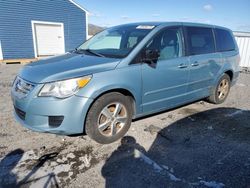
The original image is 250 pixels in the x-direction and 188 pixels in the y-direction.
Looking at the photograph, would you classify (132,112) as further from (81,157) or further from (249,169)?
(249,169)

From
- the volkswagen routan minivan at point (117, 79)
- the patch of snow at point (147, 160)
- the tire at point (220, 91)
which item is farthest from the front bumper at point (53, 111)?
the tire at point (220, 91)

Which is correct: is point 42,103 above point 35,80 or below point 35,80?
below

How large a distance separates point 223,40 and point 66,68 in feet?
13.2

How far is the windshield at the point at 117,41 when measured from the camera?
145 inches

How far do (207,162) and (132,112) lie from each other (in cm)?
138

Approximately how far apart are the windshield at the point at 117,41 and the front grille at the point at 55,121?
131 centimetres

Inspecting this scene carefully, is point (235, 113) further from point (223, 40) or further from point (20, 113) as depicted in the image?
point (20, 113)

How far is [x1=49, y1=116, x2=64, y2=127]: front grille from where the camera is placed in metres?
3.01

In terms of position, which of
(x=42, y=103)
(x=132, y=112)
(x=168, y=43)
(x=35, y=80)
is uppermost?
(x=168, y=43)

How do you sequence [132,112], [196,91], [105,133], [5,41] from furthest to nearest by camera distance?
[5,41] < [196,91] < [132,112] < [105,133]

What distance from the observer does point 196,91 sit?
4.71m

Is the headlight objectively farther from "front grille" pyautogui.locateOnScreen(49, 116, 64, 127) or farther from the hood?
"front grille" pyautogui.locateOnScreen(49, 116, 64, 127)

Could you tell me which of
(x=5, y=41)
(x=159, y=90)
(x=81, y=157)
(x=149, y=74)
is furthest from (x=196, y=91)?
(x=5, y=41)

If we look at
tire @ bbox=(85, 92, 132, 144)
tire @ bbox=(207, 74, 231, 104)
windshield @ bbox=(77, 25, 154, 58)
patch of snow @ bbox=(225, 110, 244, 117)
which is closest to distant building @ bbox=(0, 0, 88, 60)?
windshield @ bbox=(77, 25, 154, 58)
